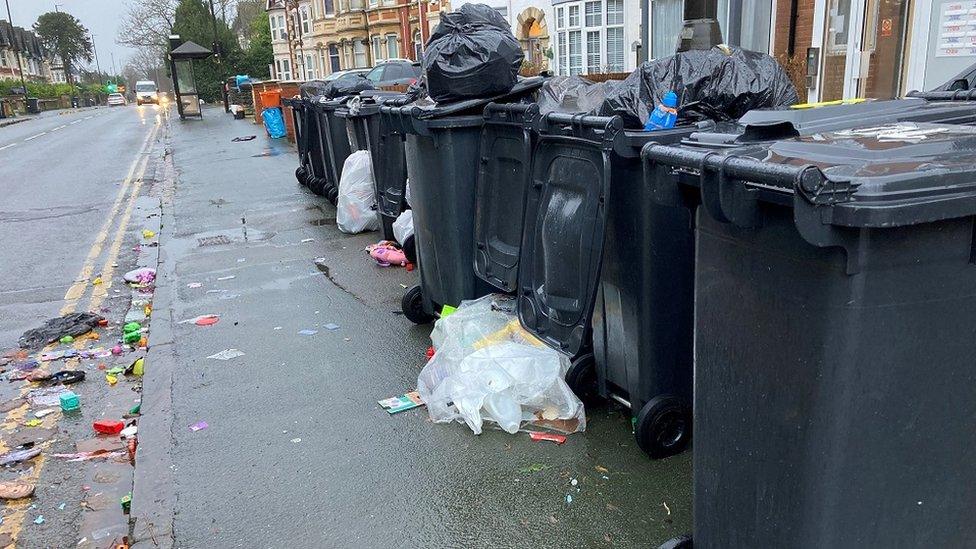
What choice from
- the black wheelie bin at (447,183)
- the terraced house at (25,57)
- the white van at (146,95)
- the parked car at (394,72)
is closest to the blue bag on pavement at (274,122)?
the parked car at (394,72)

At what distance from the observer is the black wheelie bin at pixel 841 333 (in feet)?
5.33

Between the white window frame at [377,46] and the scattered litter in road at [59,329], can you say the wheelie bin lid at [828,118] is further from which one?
the white window frame at [377,46]

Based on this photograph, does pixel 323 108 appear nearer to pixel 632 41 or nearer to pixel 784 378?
pixel 784 378

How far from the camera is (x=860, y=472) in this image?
5.87 ft

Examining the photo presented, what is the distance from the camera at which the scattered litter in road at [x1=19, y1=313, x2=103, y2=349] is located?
18.4ft

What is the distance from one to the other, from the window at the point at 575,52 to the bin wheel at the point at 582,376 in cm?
1790

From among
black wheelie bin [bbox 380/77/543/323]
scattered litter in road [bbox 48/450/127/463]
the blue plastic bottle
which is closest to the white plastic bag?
black wheelie bin [bbox 380/77/543/323]

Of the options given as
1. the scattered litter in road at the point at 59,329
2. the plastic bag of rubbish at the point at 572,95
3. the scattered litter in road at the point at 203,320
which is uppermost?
the plastic bag of rubbish at the point at 572,95

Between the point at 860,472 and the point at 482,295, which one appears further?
the point at 482,295

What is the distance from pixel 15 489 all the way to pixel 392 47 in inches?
1613

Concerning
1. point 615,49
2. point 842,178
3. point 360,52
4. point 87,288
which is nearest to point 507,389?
point 842,178

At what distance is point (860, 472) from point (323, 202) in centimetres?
908

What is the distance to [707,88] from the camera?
3.31 meters

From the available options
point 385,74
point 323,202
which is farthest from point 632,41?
point 323,202
